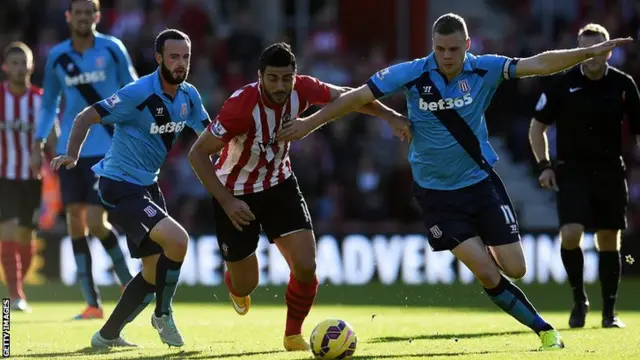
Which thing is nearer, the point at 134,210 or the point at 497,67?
the point at 497,67

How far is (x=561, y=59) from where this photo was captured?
8.29 metres

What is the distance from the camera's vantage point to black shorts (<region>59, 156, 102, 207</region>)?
1202 cm

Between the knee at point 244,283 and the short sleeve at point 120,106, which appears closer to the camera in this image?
the short sleeve at point 120,106

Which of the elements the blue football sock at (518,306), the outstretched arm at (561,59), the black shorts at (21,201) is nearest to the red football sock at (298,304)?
the blue football sock at (518,306)

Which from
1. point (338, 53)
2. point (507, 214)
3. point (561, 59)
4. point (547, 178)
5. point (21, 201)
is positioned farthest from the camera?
point (338, 53)

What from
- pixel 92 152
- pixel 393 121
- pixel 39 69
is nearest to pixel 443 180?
pixel 393 121

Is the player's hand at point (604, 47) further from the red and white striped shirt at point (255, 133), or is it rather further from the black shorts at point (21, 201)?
the black shorts at point (21, 201)

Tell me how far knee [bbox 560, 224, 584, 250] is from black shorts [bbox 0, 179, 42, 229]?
227 inches

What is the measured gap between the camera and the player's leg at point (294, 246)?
891cm

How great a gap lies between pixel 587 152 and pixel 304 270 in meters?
3.28

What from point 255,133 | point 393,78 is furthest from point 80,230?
point 393,78

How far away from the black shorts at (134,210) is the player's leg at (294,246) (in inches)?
30.3

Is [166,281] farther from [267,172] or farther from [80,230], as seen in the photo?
[80,230]

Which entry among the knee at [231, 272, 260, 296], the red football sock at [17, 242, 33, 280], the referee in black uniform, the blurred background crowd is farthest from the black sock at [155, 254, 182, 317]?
the blurred background crowd
